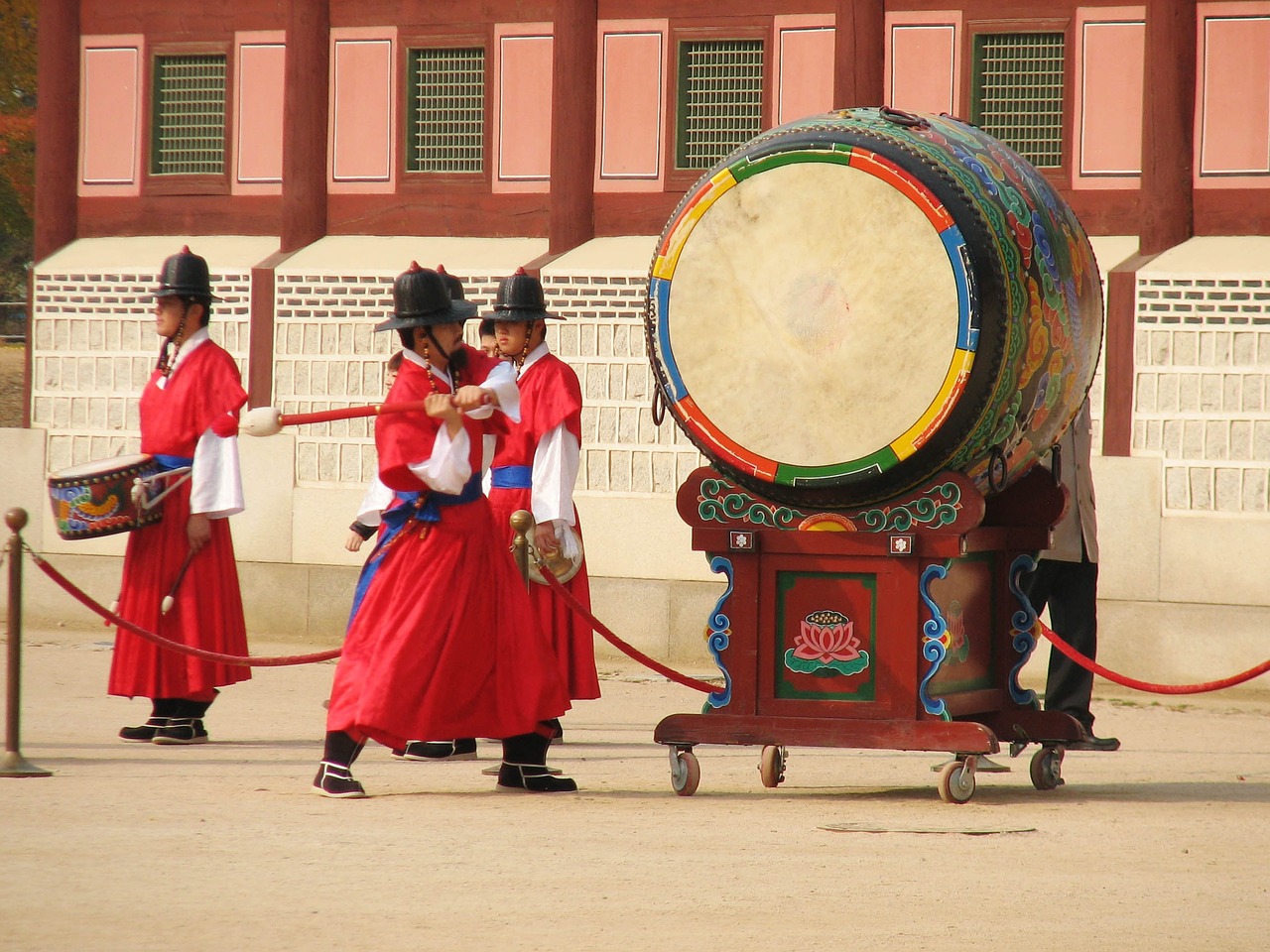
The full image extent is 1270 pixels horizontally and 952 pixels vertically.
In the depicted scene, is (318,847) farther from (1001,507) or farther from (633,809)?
(1001,507)

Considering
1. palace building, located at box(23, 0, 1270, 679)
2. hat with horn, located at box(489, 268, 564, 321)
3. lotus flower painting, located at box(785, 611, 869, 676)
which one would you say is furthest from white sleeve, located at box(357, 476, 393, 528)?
palace building, located at box(23, 0, 1270, 679)

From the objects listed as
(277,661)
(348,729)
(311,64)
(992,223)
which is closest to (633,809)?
(348,729)

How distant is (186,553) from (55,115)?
6420 mm

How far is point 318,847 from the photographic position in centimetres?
536

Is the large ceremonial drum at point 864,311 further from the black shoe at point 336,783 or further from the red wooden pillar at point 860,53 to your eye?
the red wooden pillar at point 860,53

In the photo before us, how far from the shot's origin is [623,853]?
17.7ft

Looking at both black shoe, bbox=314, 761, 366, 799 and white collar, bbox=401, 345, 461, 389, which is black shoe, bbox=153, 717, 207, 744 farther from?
white collar, bbox=401, 345, 461, 389

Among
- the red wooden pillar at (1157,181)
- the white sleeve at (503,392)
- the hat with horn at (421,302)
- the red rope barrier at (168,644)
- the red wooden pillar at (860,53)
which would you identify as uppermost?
the red wooden pillar at (860,53)

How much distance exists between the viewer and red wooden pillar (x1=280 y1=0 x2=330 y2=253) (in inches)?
494

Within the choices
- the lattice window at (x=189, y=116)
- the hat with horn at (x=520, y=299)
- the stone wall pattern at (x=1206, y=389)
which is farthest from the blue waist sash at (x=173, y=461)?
the lattice window at (x=189, y=116)

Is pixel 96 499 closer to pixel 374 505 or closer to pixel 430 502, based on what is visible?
pixel 374 505

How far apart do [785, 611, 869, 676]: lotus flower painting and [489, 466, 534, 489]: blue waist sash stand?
143 centimetres

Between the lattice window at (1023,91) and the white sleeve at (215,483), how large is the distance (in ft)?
17.0

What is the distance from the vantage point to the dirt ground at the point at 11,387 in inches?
803
